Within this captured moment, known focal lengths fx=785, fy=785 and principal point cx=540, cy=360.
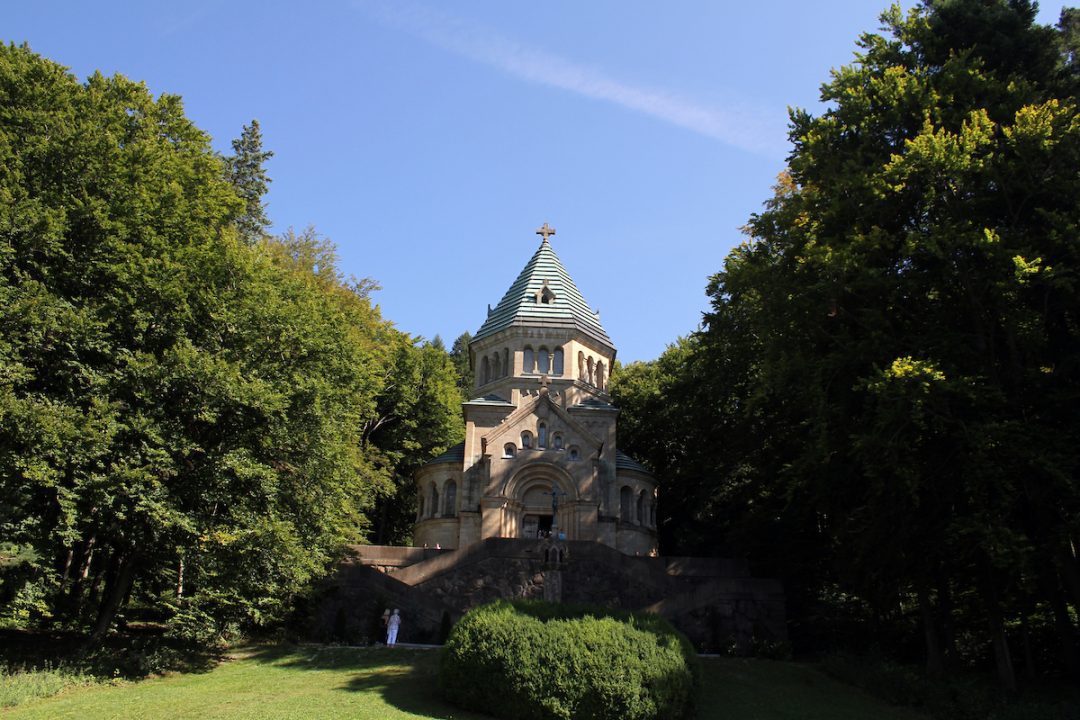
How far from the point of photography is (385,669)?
18438 mm

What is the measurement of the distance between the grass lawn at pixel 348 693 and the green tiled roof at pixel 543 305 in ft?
65.3

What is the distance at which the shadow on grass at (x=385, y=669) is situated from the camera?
15433mm

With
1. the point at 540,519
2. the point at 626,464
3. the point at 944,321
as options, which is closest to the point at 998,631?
the point at 944,321

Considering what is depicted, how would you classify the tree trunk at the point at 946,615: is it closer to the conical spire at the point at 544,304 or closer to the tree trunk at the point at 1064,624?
the tree trunk at the point at 1064,624

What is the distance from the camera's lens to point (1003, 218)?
18766 millimetres

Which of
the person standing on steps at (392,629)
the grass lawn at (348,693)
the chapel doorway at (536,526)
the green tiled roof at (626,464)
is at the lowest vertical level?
the grass lawn at (348,693)

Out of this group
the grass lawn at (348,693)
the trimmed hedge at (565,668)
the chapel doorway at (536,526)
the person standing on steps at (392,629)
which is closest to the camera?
the trimmed hedge at (565,668)

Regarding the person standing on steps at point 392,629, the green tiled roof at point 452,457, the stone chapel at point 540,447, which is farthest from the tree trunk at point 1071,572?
the green tiled roof at point 452,457

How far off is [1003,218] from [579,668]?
14.4 metres

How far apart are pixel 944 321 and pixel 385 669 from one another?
15.6 metres

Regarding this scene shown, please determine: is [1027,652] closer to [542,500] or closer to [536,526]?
[536,526]

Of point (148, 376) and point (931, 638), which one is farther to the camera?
point (931, 638)

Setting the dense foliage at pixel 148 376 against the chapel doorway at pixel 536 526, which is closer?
the dense foliage at pixel 148 376

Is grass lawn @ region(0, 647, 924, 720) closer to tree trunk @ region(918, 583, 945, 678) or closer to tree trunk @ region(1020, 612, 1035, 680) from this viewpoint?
tree trunk @ region(918, 583, 945, 678)
